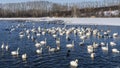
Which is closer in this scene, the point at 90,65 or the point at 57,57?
the point at 90,65

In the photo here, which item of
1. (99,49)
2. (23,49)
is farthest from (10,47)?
(99,49)

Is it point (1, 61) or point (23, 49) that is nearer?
point (1, 61)

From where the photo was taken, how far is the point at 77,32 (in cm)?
4941

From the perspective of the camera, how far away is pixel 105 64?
24.7m

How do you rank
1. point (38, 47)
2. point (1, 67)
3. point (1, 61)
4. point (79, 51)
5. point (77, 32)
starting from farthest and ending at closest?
point (77, 32)
point (38, 47)
point (79, 51)
point (1, 61)
point (1, 67)

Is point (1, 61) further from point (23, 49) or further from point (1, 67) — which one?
point (23, 49)

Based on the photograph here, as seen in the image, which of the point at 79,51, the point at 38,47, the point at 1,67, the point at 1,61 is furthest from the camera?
the point at 38,47

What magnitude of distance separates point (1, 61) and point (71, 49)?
8690 millimetres

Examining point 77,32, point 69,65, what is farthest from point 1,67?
point 77,32

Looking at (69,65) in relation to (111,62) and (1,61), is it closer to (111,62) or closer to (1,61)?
(111,62)

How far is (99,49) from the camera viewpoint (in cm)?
3250

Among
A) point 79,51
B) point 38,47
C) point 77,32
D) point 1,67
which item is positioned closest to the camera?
point 1,67

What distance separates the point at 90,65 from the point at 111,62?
1.98 meters

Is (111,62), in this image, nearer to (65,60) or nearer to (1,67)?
(65,60)
